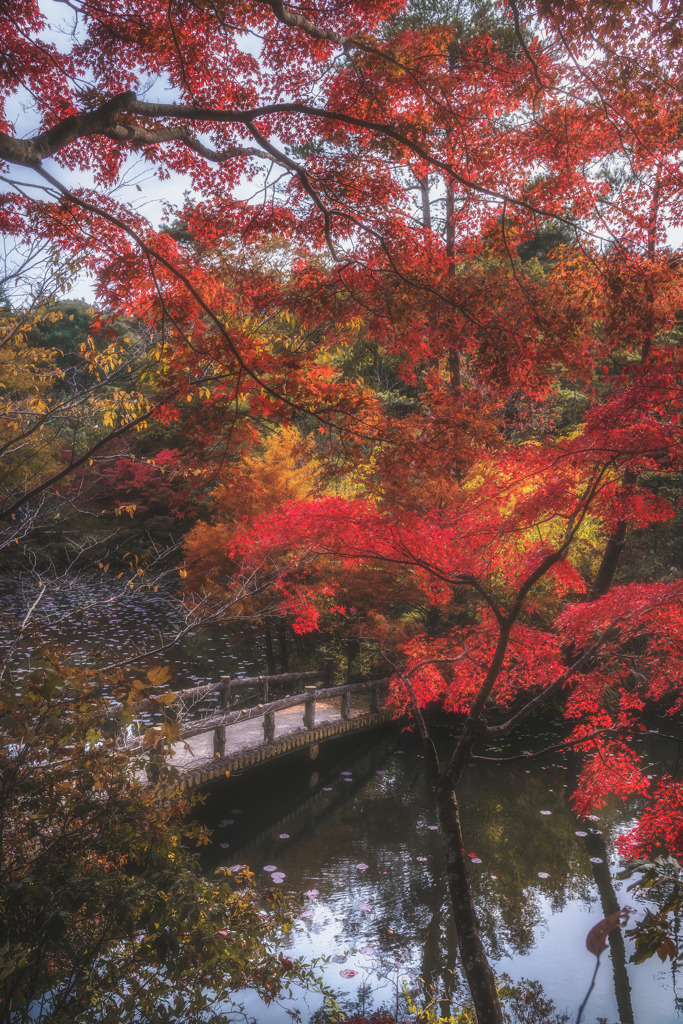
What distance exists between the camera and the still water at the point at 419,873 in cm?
495

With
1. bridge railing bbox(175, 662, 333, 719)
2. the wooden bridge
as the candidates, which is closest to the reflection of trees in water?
the wooden bridge

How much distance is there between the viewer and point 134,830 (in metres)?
2.21

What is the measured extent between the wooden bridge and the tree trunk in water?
96.3 inches

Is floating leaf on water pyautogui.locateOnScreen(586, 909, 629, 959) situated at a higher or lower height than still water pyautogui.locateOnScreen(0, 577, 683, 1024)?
higher

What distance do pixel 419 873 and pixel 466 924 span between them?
10.2 feet

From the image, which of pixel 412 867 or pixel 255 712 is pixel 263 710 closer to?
pixel 255 712

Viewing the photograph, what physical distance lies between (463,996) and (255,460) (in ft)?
27.0

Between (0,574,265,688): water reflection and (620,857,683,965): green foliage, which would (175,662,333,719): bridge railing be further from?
(620,857,683,965): green foliage

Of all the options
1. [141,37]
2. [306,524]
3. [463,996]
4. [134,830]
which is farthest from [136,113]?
[463,996]

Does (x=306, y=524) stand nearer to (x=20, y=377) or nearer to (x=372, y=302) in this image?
(x=372, y=302)

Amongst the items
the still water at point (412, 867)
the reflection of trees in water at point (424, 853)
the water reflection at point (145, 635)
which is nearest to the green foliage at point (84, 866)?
the still water at point (412, 867)

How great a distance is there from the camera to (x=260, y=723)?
29.0 ft

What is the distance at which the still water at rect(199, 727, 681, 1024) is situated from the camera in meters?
4.95

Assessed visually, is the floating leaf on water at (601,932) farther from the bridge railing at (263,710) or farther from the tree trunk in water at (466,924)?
the bridge railing at (263,710)
